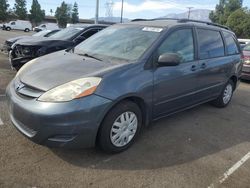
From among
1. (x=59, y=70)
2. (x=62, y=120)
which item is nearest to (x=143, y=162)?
(x=62, y=120)

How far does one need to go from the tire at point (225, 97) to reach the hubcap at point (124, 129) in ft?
9.35

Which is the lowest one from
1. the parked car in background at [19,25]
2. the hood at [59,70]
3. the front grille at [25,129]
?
the parked car in background at [19,25]

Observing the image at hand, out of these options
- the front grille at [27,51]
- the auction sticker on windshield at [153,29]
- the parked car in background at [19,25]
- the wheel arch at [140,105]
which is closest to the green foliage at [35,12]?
the parked car in background at [19,25]

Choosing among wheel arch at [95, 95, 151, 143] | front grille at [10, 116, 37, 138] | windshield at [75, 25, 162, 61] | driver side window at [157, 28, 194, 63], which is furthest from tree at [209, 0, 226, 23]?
front grille at [10, 116, 37, 138]

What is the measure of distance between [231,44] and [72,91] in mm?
4252

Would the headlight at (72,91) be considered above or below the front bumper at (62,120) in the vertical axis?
above

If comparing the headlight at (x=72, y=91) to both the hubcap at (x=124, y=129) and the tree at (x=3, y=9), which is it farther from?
the tree at (x=3, y=9)

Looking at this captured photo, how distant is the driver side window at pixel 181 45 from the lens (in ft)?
13.6

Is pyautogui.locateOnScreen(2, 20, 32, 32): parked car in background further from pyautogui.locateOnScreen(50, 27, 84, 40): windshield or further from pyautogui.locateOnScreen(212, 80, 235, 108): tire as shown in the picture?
pyautogui.locateOnScreen(212, 80, 235, 108): tire

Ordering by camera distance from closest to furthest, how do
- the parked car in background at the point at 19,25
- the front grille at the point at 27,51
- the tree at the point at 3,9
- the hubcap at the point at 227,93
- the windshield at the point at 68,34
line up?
the hubcap at the point at 227,93, the front grille at the point at 27,51, the windshield at the point at 68,34, the parked car in background at the point at 19,25, the tree at the point at 3,9

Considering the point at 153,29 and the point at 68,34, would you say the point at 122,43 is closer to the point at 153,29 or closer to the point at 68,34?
the point at 153,29

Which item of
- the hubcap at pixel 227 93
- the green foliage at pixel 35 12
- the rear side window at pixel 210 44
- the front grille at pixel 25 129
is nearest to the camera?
the front grille at pixel 25 129

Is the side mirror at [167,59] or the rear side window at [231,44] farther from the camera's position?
the rear side window at [231,44]

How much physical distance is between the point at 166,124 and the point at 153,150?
1048mm
